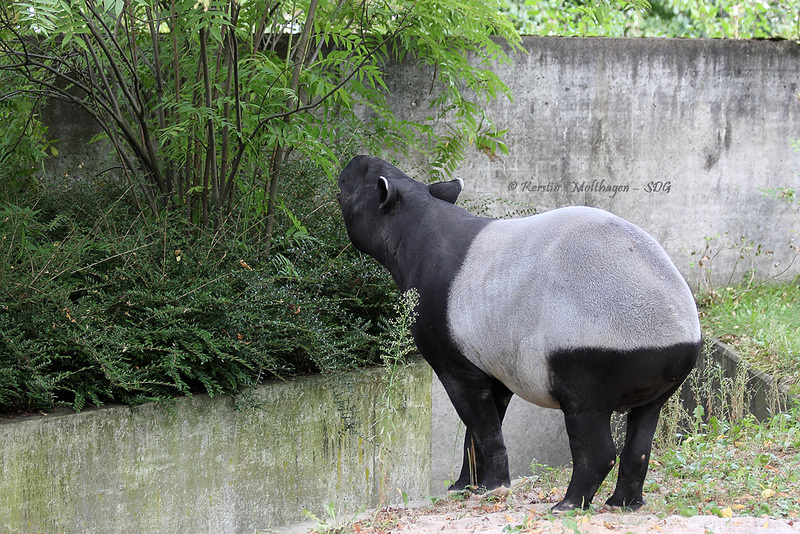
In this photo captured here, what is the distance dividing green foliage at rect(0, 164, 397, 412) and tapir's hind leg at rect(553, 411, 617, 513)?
155 centimetres

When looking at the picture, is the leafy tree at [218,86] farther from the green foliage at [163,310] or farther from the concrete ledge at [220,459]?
the concrete ledge at [220,459]

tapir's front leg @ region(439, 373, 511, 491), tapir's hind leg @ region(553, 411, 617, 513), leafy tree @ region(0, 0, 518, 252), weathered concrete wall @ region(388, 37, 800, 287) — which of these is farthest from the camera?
weathered concrete wall @ region(388, 37, 800, 287)

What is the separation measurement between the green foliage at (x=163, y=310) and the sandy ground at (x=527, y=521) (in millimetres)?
1071

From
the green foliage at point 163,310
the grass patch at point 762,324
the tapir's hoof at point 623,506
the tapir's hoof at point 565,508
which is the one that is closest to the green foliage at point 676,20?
the grass patch at point 762,324

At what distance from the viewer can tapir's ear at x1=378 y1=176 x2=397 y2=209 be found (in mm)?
3449

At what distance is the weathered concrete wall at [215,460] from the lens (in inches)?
134

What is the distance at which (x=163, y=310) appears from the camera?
382 cm

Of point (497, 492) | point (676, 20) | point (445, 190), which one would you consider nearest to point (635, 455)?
point (497, 492)

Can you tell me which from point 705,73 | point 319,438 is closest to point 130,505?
point 319,438

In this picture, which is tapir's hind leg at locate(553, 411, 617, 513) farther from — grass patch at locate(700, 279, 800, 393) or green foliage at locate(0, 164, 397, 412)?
grass patch at locate(700, 279, 800, 393)

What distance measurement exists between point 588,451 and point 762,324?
4.00 metres

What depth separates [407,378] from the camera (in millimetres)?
4699

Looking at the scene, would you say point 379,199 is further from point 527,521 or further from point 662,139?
point 662,139

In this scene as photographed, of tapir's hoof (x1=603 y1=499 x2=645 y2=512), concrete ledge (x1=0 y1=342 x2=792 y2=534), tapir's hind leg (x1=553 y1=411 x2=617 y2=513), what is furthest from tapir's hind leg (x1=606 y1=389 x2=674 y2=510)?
concrete ledge (x1=0 y1=342 x2=792 y2=534)
